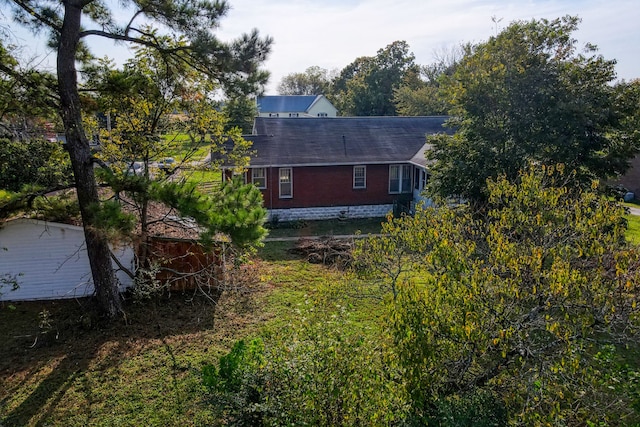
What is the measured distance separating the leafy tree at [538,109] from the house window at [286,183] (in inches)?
350

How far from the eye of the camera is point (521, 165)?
Answer: 41.1 ft

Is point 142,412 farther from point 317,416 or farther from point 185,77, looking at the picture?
point 185,77

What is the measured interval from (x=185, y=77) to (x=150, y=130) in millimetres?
2013

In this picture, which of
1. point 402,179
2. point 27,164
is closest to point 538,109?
point 402,179

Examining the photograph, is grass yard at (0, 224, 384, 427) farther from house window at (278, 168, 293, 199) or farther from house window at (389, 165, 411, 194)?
house window at (389, 165, 411, 194)

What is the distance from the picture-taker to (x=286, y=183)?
20.1 metres

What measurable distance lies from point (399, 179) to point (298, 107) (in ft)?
138

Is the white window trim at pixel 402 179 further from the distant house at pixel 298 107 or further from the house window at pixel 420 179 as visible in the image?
the distant house at pixel 298 107

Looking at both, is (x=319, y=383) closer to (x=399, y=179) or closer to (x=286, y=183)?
(x=286, y=183)

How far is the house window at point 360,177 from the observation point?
2078cm

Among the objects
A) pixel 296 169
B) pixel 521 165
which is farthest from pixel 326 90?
pixel 521 165

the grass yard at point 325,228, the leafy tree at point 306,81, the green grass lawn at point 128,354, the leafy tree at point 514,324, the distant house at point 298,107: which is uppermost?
the leafy tree at point 306,81

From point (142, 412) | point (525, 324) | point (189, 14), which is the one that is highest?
point (189, 14)

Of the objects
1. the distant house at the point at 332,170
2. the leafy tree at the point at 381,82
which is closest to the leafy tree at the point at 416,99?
the leafy tree at the point at 381,82
